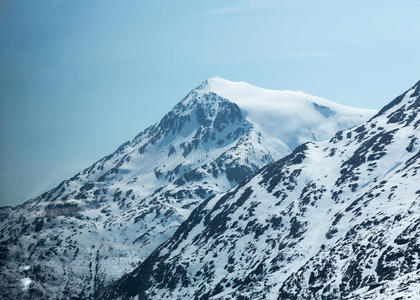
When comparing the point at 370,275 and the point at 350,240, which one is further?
the point at 350,240

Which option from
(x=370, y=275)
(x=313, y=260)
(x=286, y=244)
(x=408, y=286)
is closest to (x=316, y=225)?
(x=286, y=244)

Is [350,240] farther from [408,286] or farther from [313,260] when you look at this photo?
[408,286]

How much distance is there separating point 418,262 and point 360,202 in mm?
64126

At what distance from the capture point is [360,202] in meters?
189

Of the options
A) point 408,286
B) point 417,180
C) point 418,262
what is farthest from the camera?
point 417,180

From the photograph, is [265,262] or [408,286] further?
[265,262]

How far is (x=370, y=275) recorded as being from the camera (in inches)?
5330

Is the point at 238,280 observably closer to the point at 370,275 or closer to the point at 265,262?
the point at 265,262

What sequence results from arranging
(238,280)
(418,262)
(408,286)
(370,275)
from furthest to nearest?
1. (238,280)
2. (370,275)
3. (418,262)
4. (408,286)

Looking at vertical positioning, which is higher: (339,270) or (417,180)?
(417,180)

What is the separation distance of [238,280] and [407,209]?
61737 millimetres

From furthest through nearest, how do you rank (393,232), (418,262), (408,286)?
(393,232), (418,262), (408,286)

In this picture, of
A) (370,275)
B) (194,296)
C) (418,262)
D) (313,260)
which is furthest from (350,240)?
(194,296)

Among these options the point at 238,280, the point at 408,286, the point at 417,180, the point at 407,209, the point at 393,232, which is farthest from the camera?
the point at 238,280
